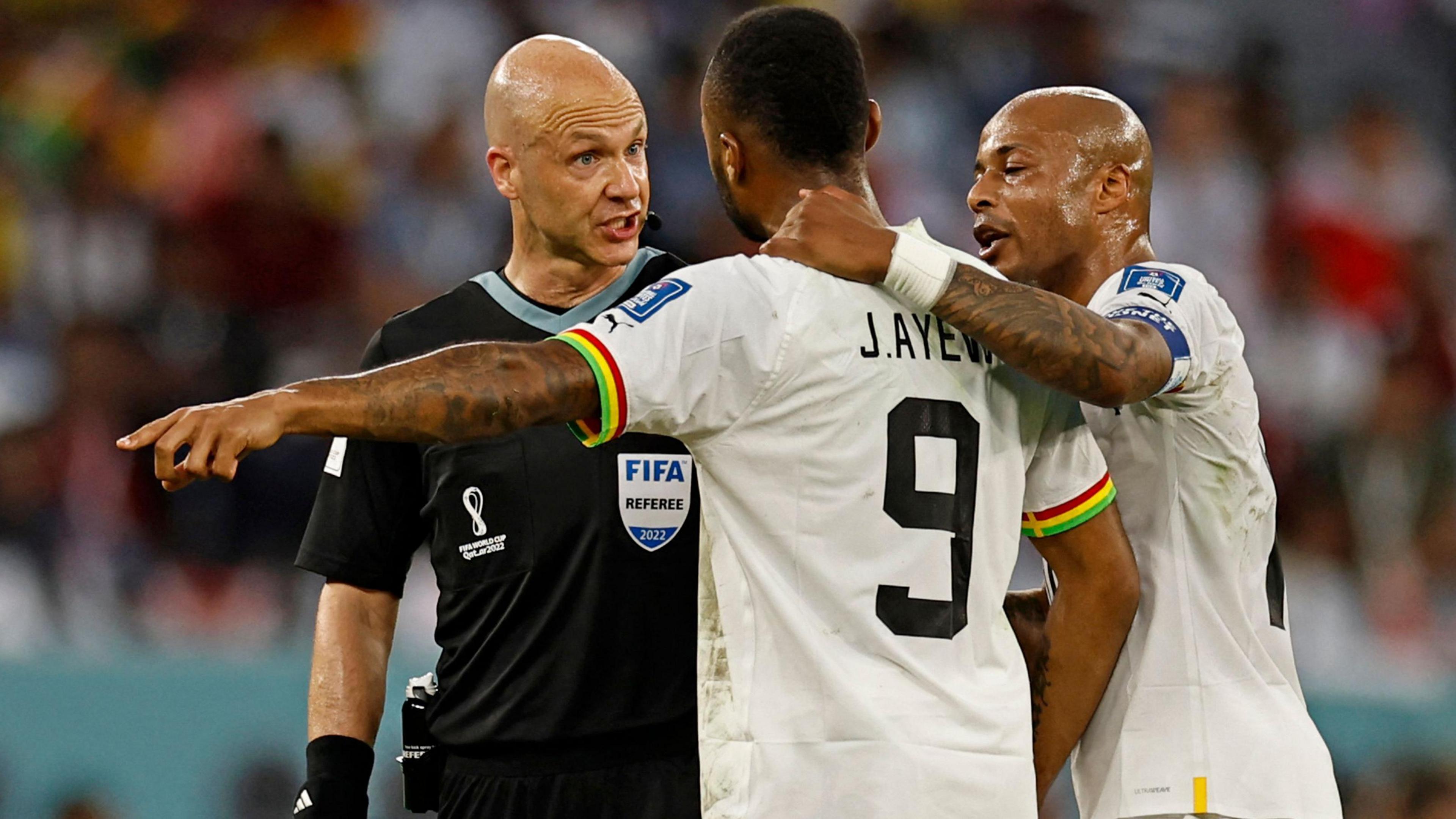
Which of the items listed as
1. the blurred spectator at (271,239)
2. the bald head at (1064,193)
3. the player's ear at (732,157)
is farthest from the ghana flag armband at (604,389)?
the blurred spectator at (271,239)

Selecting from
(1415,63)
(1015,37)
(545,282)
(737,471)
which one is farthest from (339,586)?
(1415,63)

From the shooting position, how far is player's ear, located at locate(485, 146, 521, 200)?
4.21 m

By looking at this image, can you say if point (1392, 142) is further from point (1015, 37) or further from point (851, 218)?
point (851, 218)

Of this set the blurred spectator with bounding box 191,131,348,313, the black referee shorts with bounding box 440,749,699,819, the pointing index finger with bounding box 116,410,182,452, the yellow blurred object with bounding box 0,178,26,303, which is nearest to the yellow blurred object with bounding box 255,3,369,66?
the blurred spectator with bounding box 191,131,348,313

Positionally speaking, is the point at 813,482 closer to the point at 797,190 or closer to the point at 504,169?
the point at 797,190

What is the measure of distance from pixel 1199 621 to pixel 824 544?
97cm

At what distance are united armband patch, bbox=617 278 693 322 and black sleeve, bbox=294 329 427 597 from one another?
45.1 inches

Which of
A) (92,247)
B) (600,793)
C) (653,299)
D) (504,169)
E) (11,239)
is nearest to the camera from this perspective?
(653,299)

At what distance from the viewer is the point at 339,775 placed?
12.6ft

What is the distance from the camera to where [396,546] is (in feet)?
13.2

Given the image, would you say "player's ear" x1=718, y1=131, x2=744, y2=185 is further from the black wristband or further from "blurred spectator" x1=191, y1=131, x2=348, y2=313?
"blurred spectator" x1=191, y1=131, x2=348, y2=313

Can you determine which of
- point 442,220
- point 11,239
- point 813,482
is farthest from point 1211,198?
point 813,482

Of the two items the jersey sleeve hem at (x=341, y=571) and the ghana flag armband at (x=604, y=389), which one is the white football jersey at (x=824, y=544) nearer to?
the ghana flag armband at (x=604, y=389)

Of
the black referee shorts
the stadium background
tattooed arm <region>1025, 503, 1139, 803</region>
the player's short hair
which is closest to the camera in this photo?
the player's short hair
